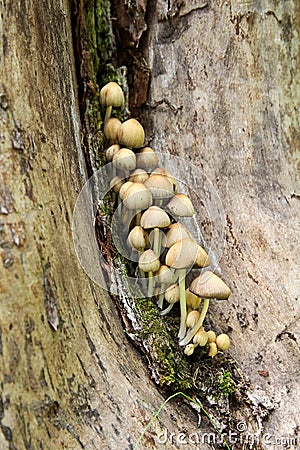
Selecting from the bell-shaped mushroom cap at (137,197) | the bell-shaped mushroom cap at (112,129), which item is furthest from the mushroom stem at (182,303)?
the bell-shaped mushroom cap at (112,129)

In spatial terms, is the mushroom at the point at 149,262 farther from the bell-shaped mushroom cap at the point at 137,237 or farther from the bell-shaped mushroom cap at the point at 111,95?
the bell-shaped mushroom cap at the point at 111,95

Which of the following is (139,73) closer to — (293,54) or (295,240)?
(293,54)

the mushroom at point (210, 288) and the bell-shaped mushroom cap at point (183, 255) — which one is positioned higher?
the bell-shaped mushroom cap at point (183, 255)

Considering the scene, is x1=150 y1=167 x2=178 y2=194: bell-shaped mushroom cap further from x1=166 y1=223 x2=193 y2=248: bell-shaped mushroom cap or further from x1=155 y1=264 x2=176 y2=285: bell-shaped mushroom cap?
x1=155 y1=264 x2=176 y2=285: bell-shaped mushroom cap

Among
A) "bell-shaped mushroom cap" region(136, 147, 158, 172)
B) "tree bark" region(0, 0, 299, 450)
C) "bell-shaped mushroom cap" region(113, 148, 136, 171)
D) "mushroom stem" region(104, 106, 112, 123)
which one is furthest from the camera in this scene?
"mushroom stem" region(104, 106, 112, 123)

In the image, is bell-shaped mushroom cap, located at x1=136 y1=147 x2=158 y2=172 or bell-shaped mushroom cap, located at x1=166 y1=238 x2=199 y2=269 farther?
bell-shaped mushroom cap, located at x1=136 y1=147 x2=158 y2=172

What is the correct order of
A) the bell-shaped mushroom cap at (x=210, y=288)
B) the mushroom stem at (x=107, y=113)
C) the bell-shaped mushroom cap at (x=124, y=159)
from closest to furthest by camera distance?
1. the bell-shaped mushroom cap at (x=210, y=288)
2. the bell-shaped mushroom cap at (x=124, y=159)
3. the mushroom stem at (x=107, y=113)

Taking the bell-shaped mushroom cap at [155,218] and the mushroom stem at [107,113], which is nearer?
the bell-shaped mushroom cap at [155,218]

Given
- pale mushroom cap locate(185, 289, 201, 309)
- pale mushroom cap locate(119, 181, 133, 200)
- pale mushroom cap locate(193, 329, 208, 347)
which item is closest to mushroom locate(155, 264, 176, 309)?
pale mushroom cap locate(185, 289, 201, 309)
